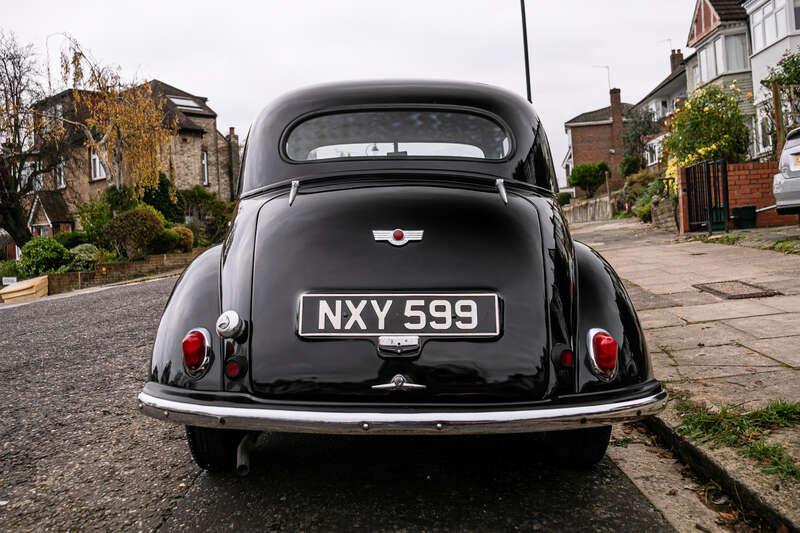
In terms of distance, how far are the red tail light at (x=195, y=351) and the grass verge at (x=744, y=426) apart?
6.72 ft

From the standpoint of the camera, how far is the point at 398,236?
244cm

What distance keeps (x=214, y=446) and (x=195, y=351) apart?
0.52 metres

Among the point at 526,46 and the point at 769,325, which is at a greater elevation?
the point at 526,46

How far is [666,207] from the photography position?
15531 millimetres

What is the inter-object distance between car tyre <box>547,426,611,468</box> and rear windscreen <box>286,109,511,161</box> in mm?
1316

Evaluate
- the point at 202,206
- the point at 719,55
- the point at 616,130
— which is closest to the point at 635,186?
the point at 719,55

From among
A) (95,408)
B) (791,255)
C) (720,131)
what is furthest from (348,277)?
(720,131)

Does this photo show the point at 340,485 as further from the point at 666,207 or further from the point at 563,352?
the point at 666,207

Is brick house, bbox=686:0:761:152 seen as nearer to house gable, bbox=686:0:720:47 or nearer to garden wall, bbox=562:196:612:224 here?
house gable, bbox=686:0:720:47

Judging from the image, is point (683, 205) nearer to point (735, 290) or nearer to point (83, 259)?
point (735, 290)

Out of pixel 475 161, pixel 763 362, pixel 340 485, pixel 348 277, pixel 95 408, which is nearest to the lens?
pixel 348 277

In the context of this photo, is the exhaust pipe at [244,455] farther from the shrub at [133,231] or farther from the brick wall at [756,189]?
the shrub at [133,231]

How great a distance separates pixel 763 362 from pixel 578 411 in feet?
7.27

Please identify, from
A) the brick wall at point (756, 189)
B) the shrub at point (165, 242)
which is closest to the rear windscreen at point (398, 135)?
the brick wall at point (756, 189)
